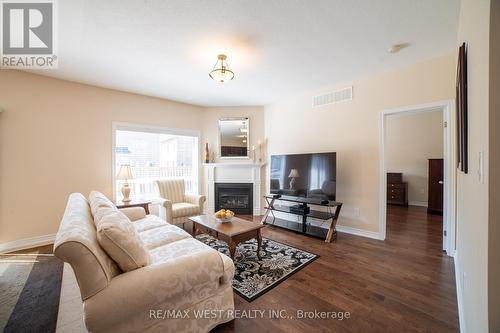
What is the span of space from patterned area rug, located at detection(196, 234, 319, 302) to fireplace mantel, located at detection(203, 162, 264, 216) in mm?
1838

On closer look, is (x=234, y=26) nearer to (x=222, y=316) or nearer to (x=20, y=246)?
(x=222, y=316)

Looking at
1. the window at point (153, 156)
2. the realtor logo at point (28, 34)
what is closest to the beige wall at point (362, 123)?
the window at point (153, 156)

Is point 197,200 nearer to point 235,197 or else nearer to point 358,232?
point 235,197

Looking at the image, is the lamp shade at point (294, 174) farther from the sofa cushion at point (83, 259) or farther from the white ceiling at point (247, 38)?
the sofa cushion at point (83, 259)

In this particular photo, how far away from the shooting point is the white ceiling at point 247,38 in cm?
193

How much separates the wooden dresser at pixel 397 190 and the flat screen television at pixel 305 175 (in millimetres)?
3690

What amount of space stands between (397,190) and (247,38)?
233 inches

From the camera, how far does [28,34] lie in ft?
7.61

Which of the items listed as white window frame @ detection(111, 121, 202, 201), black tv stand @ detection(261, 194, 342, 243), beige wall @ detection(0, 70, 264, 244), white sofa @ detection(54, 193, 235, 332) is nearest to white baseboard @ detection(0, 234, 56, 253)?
beige wall @ detection(0, 70, 264, 244)

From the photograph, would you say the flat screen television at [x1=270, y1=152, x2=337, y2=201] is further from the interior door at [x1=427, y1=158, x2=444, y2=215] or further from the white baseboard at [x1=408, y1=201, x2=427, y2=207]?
the white baseboard at [x1=408, y1=201, x2=427, y2=207]

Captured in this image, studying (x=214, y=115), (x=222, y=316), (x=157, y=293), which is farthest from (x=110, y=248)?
(x=214, y=115)

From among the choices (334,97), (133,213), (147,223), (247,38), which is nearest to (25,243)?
(133,213)

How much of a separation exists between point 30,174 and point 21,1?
246cm

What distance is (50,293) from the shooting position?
2.02 metres
